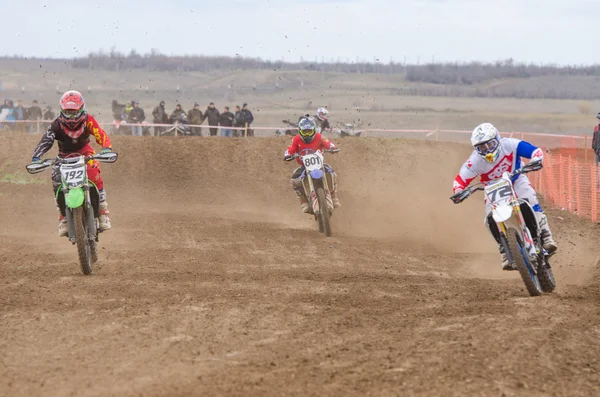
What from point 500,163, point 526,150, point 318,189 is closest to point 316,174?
point 318,189

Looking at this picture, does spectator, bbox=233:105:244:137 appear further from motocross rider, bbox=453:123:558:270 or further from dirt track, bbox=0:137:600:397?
motocross rider, bbox=453:123:558:270

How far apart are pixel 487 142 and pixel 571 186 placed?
10658 millimetres

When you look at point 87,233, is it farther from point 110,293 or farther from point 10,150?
point 10,150

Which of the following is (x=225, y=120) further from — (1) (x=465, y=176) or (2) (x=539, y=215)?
(2) (x=539, y=215)

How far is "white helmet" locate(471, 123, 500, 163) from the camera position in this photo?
1098 centimetres

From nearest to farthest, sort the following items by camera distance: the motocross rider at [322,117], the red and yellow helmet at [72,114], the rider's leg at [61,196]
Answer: the rider's leg at [61,196] → the red and yellow helmet at [72,114] → the motocross rider at [322,117]

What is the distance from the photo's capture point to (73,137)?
12.8m

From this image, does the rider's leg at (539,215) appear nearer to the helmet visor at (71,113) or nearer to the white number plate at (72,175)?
the white number plate at (72,175)

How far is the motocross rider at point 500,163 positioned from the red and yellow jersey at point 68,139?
469 centimetres

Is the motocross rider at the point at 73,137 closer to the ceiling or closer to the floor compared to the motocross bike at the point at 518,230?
closer to the ceiling

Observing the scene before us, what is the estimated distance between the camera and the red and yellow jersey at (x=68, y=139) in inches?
503

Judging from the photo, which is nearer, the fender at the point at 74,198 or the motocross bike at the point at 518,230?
the motocross bike at the point at 518,230

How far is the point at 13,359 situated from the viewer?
783cm

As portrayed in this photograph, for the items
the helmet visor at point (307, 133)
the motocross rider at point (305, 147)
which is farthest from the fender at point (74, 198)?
the helmet visor at point (307, 133)
